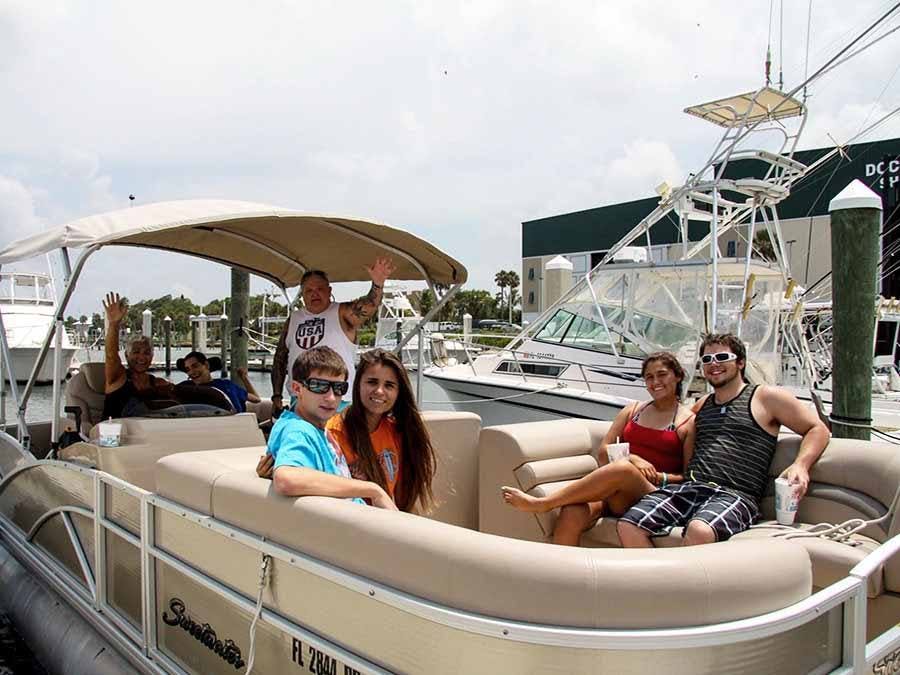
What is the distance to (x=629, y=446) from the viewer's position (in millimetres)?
3875

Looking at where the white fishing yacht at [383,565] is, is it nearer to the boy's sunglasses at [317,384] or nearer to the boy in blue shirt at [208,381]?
the boy's sunglasses at [317,384]

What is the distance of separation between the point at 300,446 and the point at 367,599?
2.06ft

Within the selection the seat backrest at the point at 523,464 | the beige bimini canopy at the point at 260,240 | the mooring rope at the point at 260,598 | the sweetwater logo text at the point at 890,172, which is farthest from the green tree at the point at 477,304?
the mooring rope at the point at 260,598

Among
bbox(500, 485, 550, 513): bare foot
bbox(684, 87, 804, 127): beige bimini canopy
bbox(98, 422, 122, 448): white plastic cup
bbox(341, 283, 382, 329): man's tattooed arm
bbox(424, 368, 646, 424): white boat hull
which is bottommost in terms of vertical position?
bbox(424, 368, 646, 424): white boat hull

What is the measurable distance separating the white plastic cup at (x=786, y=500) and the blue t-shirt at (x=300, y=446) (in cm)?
193

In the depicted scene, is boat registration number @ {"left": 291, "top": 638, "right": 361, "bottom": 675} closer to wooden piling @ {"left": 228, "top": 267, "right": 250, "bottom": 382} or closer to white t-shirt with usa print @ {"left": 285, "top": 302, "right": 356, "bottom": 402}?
white t-shirt with usa print @ {"left": 285, "top": 302, "right": 356, "bottom": 402}

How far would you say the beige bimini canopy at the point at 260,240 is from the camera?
3.67m

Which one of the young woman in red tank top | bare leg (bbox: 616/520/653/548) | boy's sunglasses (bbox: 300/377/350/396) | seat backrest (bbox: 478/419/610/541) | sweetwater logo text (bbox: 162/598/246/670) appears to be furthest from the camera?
seat backrest (bbox: 478/419/610/541)

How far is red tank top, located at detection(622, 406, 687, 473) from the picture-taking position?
12.6ft

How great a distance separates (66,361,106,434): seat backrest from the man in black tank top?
350 cm

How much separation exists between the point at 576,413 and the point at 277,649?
7.89 m

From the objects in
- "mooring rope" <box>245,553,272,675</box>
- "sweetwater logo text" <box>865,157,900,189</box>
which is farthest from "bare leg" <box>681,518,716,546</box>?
"sweetwater logo text" <box>865,157,900,189</box>

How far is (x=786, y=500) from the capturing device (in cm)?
325

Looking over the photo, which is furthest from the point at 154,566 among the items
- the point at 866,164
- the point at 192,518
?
the point at 866,164
